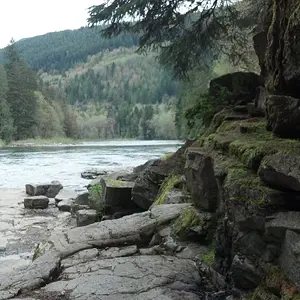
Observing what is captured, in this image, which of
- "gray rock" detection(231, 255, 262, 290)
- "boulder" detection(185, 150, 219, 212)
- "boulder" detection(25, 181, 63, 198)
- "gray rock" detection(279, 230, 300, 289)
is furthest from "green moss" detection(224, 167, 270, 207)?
"boulder" detection(25, 181, 63, 198)

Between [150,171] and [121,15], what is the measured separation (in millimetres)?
4005

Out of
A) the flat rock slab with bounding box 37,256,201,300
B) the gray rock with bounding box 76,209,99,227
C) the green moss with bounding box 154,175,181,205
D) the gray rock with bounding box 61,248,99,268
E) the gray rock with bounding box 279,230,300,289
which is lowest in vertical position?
the gray rock with bounding box 76,209,99,227

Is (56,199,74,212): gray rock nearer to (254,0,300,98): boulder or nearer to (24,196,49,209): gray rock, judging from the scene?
(24,196,49,209): gray rock

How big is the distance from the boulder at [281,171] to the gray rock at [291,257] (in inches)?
16.5

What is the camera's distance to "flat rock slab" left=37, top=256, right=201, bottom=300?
14.4 ft

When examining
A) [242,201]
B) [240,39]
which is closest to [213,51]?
[240,39]

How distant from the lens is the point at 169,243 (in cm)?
570

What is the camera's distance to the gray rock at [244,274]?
4008 mm

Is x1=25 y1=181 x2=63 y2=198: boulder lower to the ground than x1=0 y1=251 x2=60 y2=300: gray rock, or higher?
lower

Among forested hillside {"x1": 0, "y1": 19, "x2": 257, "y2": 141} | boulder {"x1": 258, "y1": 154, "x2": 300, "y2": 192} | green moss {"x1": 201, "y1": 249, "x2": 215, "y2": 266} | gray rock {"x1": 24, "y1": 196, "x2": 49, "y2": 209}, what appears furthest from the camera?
forested hillside {"x1": 0, "y1": 19, "x2": 257, "y2": 141}

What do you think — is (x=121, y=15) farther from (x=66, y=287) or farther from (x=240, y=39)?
(x=66, y=287)

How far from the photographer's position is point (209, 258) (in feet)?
16.8

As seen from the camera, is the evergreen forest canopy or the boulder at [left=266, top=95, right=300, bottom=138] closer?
the boulder at [left=266, top=95, right=300, bottom=138]

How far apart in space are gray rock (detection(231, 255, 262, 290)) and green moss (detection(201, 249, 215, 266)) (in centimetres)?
77
